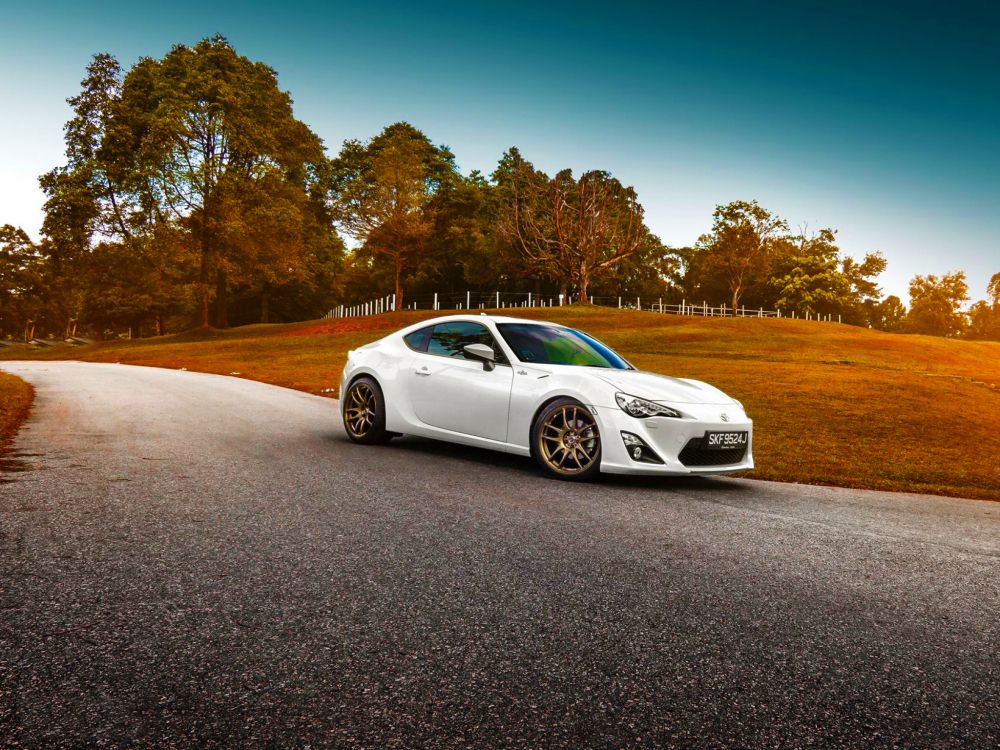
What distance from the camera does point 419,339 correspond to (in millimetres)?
8461

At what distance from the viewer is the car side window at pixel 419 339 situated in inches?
329

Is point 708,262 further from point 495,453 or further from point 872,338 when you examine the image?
point 495,453

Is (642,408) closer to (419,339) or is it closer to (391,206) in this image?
(419,339)

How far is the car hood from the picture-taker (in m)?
6.73

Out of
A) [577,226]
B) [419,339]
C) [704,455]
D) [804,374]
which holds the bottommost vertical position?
[704,455]

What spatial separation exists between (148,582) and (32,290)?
292ft

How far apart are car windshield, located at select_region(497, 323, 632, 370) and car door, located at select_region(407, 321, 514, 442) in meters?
0.24

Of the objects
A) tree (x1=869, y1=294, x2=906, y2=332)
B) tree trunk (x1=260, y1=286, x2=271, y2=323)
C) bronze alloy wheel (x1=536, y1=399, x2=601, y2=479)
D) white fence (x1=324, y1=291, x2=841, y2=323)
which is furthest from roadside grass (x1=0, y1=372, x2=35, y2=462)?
tree (x1=869, y1=294, x2=906, y2=332)

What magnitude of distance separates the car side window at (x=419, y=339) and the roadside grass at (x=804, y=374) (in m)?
3.96

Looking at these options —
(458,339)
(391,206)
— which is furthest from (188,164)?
(458,339)

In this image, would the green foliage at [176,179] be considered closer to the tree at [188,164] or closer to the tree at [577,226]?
the tree at [188,164]

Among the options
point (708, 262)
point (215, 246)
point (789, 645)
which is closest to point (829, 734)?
point (789, 645)

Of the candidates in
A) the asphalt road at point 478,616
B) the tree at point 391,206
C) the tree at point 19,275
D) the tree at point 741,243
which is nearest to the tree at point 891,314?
the tree at point 741,243

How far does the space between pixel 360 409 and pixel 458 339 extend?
1.54 metres
